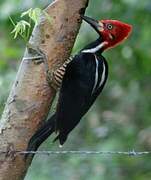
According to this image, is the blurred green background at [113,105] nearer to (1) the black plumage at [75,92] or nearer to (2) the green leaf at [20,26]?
(1) the black plumage at [75,92]

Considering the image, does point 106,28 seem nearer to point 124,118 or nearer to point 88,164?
point 88,164

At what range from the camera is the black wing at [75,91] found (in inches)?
129

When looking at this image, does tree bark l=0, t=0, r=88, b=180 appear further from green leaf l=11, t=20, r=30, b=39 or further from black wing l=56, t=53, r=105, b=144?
green leaf l=11, t=20, r=30, b=39

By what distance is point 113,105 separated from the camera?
608 cm

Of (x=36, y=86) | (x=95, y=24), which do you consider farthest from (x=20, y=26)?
(x=95, y=24)

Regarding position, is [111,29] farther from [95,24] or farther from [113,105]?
[113,105]

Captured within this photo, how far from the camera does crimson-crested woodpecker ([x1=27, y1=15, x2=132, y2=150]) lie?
324 cm

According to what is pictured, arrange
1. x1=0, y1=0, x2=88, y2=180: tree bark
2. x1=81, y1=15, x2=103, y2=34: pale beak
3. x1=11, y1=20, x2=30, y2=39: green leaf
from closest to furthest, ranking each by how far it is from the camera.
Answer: x1=11, y1=20, x2=30, y2=39: green leaf
x1=0, y1=0, x2=88, y2=180: tree bark
x1=81, y1=15, x2=103, y2=34: pale beak

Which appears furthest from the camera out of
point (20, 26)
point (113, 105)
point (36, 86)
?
point (113, 105)

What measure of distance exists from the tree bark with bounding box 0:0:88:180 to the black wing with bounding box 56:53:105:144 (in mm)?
68

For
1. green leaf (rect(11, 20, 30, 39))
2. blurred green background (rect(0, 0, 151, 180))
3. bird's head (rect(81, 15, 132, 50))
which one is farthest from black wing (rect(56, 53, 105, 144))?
blurred green background (rect(0, 0, 151, 180))

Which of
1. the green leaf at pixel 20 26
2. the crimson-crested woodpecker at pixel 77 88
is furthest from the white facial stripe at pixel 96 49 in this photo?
the green leaf at pixel 20 26

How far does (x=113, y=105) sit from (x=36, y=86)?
283cm

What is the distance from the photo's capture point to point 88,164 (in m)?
5.30
